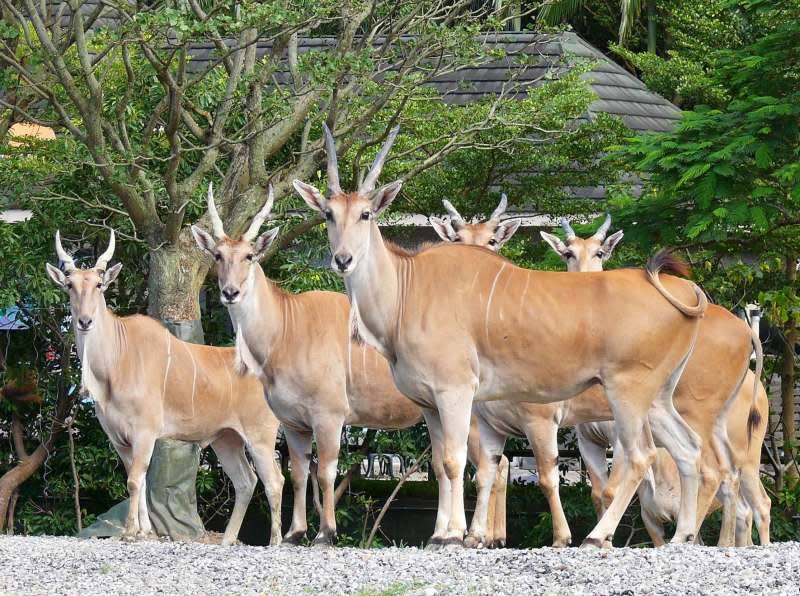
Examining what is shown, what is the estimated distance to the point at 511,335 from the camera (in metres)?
8.45

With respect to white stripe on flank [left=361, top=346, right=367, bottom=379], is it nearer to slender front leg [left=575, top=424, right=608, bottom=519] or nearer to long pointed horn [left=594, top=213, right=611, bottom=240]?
slender front leg [left=575, top=424, right=608, bottom=519]

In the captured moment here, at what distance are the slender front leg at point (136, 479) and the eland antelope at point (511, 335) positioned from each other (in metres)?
2.47

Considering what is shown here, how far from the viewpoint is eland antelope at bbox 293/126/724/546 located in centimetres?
826

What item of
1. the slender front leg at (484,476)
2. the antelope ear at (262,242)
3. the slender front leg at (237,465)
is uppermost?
the antelope ear at (262,242)

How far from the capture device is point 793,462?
1291 cm

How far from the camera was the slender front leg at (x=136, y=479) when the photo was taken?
400 inches

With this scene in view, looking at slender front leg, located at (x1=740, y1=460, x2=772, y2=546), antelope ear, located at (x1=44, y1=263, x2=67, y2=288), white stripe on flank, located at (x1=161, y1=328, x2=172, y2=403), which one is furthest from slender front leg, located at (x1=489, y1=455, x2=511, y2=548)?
antelope ear, located at (x1=44, y1=263, x2=67, y2=288)

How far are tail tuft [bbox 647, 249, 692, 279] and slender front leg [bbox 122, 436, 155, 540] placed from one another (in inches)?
150

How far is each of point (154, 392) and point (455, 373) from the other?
3234 millimetres

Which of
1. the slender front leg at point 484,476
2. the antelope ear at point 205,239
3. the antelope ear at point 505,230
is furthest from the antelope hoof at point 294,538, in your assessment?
the antelope ear at point 505,230

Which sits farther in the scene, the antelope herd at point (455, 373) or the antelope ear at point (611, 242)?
the antelope ear at point (611, 242)

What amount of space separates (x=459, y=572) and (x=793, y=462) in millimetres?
6800

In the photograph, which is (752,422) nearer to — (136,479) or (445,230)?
(445,230)

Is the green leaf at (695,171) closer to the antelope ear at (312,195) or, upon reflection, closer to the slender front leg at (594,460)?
the slender front leg at (594,460)
